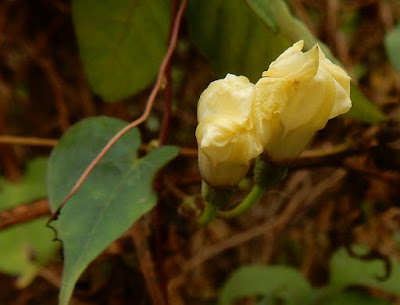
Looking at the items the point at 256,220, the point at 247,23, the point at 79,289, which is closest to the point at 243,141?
the point at 247,23

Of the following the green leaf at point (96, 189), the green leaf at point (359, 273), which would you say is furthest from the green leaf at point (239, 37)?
the green leaf at point (359, 273)

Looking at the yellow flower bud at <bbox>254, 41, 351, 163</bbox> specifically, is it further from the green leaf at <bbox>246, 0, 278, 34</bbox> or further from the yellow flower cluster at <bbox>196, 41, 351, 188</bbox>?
the green leaf at <bbox>246, 0, 278, 34</bbox>

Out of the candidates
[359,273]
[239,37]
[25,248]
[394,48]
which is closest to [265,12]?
[239,37]

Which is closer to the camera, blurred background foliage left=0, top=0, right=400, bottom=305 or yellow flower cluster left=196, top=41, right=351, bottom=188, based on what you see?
yellow flower cluster left=196, top=41, right=351, bottom=188

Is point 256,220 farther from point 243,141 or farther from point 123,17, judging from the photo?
point 243,141

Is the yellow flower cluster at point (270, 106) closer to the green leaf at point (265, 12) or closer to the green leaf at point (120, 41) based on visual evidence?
the green leaf at point (265, 12)

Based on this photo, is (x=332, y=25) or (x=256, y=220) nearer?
(x=332, y=25)

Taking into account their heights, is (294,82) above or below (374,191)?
above

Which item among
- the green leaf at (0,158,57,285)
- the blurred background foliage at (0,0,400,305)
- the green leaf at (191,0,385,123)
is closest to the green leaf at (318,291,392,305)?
the blurred background foliage at (0,0,400,305)
